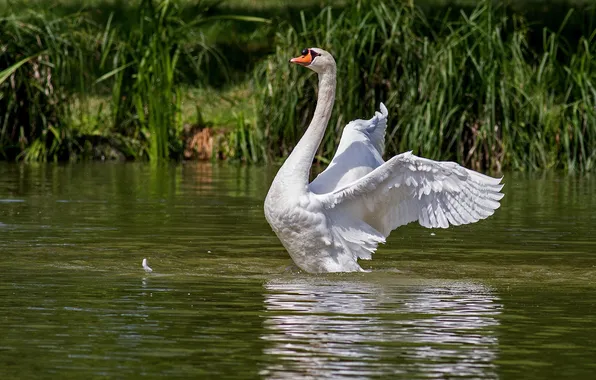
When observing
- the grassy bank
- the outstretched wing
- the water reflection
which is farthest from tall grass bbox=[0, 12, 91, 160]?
the water reflection

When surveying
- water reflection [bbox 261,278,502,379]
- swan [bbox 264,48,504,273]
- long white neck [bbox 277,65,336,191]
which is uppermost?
long white neck [bbox 277,65,336,191]

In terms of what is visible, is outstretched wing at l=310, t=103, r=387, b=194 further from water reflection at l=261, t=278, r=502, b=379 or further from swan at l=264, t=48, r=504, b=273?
water reflection at l=261, t=278, r=502, b=379

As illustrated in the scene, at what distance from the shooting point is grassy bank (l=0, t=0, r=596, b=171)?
18.5 metres

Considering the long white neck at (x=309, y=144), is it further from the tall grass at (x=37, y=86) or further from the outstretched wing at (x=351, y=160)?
the tall grass at (x=37, y=86)

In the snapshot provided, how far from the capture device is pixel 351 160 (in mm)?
9562

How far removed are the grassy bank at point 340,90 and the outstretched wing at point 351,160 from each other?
798 cm

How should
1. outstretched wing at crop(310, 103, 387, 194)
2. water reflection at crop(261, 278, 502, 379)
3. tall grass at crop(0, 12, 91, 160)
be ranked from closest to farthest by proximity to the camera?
water reflection at crop(261, 278, 502, 379) < outstretched wing at crop(310, 103, 387, 194) < tall grass at crop(0, 12, 91, 160)

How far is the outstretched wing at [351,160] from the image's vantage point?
30.8 ft

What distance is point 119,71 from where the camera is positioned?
789 inches

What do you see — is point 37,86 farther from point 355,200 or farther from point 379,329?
point 379,329

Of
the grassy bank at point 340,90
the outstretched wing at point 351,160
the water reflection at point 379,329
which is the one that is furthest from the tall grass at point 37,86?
the water reflection at point 379,329

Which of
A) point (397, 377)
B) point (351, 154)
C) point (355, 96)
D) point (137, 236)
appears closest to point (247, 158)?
point (355, 96)

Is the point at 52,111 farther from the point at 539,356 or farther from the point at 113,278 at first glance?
the point at 539,356

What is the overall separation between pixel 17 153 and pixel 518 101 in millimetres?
7674
